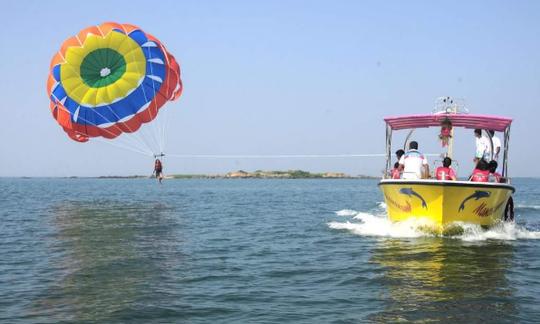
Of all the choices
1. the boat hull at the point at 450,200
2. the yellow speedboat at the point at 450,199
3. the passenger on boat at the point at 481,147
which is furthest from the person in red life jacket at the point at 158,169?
the passenger on boat at the point at 481,147

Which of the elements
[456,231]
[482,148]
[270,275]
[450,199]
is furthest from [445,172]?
[270,275]

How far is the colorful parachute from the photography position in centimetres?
2509

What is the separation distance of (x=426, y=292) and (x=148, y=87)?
1880 cm

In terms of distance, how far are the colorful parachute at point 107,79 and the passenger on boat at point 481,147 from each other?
1402 cm

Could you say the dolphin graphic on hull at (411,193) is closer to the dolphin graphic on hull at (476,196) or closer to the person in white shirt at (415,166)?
the person in white shirt at (415,166)

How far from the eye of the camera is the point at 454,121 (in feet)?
58.6

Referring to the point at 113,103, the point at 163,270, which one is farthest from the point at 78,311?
the point at 113,103

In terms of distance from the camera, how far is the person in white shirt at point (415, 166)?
1579 centimetres

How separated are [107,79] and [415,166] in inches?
595

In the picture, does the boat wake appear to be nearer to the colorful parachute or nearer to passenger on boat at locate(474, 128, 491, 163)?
passenger on boat at locate(474, 128, 491, 163)

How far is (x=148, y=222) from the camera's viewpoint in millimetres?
21500

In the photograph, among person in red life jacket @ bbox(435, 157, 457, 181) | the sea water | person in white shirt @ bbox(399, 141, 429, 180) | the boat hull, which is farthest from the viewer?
person in white shirt @ bbox(399, 141, 429, 180)

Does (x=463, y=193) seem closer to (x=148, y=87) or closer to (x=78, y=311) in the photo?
(x=78, y=311)

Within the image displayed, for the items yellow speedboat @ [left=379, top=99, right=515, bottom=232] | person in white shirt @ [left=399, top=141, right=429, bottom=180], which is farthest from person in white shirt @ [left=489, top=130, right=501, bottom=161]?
person in white shirt @ [left=399, top=141, right=429, bottom=180]
